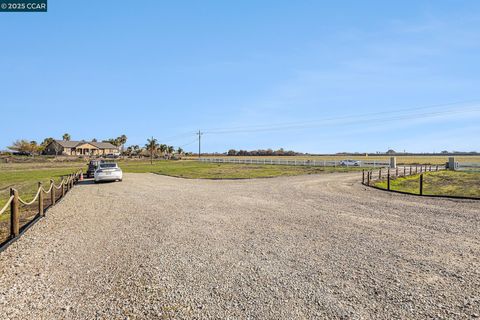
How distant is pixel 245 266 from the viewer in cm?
553

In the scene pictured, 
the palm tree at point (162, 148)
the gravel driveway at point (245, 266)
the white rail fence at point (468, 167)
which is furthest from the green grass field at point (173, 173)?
the palm tree at point (162, 148)

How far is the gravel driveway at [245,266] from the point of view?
407 cm

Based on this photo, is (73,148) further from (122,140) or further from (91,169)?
(91,169)

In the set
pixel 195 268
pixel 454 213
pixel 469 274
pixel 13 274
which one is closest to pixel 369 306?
pixel 469 274

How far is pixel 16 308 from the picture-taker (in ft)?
13.6

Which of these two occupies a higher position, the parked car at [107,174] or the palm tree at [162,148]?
the palm tree at [162,148]

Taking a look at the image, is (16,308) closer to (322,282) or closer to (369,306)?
(322,282)

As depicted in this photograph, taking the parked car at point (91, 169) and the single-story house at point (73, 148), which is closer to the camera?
the parked car at point (91, 169)

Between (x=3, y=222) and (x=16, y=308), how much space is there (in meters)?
7.54

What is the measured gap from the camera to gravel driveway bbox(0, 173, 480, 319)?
407 cm

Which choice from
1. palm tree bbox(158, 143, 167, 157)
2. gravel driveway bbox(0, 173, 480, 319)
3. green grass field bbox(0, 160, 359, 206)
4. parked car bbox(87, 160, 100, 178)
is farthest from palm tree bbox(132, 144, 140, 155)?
gravel driveway bbox(0, 173, 480, 319)

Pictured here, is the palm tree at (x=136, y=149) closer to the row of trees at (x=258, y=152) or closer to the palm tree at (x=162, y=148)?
the palm tree at (x=162, y=148)

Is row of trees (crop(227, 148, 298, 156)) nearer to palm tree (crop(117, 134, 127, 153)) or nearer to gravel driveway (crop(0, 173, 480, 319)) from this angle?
palm tree (crop(117, 134, 127, 153))

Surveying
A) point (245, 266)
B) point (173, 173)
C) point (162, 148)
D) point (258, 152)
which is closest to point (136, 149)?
point (162, 148)
